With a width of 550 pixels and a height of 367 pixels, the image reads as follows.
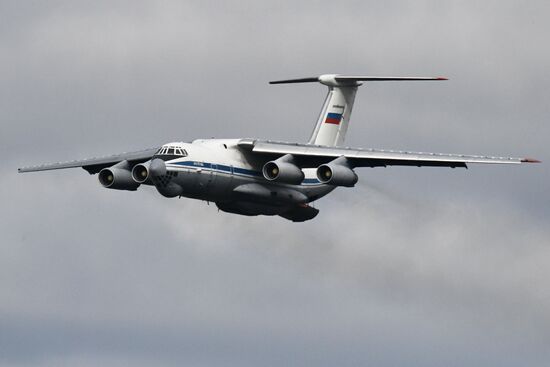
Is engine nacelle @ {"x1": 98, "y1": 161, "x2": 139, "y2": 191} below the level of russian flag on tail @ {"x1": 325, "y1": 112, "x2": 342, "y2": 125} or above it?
below

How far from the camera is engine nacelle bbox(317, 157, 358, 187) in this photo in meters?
49.9

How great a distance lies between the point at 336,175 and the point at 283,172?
1.67 meters

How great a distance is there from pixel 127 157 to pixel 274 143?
471cm

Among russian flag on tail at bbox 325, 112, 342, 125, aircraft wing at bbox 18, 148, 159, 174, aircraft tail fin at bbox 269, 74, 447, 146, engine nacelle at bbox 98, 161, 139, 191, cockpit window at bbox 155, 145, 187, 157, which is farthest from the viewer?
russian flag on tail at bbox 325, 112, 342, 125

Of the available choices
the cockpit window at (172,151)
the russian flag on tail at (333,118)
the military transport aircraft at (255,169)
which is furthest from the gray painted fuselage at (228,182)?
the russian flag on tail at (333,118)


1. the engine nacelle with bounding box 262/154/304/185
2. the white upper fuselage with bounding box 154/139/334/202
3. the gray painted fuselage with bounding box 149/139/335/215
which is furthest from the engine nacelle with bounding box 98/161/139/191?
the engine nacelle with bounding box 262/154/304/185

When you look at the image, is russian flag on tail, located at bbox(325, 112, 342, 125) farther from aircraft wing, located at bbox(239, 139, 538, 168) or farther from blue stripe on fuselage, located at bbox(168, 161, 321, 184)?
blue stripe on fuselage, located at bbox(168, 161, 321, 184)

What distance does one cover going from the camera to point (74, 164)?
5488cm

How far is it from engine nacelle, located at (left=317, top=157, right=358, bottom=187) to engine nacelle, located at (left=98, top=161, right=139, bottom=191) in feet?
18.9

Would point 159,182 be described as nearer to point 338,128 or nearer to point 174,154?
point 174,154

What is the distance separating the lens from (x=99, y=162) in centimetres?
5431

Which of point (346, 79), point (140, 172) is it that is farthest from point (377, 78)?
point (140, 172)

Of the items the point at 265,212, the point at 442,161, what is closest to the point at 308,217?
the point at 265,212

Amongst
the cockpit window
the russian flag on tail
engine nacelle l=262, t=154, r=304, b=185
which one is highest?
the cockpit window
